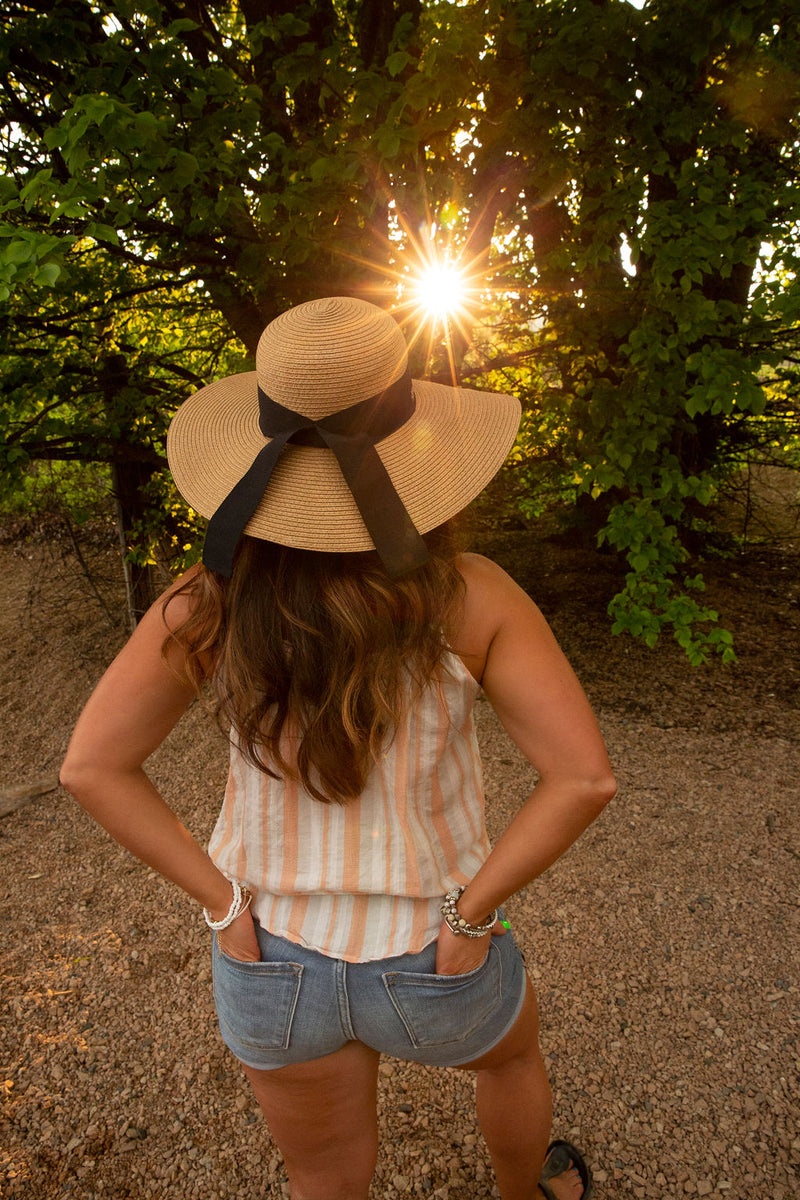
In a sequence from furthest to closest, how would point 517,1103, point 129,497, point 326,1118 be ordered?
point 129,497, point 517,1103, point 326,1118

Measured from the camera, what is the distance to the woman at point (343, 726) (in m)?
Result: 0.98

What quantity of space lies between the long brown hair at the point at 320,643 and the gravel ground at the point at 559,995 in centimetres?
179

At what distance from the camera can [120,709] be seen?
3.40 ft

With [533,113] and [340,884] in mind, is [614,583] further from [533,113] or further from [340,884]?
[340,884]

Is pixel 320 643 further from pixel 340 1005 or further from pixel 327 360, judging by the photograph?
pixel 340 1005

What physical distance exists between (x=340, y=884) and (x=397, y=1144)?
152cm

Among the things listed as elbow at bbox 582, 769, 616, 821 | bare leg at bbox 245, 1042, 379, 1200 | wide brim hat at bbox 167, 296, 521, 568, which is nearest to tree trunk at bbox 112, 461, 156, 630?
wide brim hat at bbox 167, 296, 521, 568

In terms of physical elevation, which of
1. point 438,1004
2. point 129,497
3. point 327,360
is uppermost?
point 327,360

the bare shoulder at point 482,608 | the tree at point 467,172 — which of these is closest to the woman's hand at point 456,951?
the bare shoulder at point 482,608

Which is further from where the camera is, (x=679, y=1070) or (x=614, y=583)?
(x=614, y=583)

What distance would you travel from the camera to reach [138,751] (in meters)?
1.08

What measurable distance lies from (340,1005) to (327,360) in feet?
3.35

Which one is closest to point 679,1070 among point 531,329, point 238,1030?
point 238,1030

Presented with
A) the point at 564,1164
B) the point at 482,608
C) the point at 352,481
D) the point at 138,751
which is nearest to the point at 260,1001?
the point at 138,751
